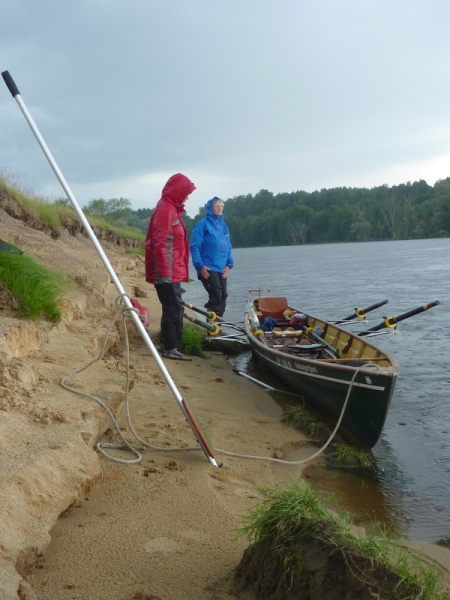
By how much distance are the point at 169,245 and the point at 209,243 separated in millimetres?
2833

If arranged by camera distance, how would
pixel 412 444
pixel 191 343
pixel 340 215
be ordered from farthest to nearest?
pixel 340 215 → pixel 191 343 → pixel 412 444

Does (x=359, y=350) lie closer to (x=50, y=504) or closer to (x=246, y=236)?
(x=50, y=504)

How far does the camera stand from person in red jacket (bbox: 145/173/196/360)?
738 centimetres

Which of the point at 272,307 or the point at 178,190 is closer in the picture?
the point at 178,190

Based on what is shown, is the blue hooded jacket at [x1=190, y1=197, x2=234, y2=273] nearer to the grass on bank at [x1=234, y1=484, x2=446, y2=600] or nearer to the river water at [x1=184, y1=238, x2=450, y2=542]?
the river water at [x1=184, y1=238, x2=450, y2=542]

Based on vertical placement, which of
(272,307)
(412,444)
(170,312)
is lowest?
(412,444)

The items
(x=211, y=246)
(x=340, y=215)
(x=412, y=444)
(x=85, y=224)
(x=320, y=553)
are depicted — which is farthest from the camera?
(x=340, y=215)

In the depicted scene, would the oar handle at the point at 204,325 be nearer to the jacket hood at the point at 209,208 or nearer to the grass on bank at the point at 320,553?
→ the jacket hood at the point at 209,208

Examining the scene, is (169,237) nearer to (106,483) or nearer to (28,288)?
(28,288)

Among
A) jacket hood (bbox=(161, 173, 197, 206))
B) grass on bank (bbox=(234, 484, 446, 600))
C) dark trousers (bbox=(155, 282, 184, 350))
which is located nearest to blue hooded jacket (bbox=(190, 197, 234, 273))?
dark trousers (bbox=(155, 282, 184, 350))

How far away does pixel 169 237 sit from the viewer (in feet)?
24.3

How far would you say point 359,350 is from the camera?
24.9 ft

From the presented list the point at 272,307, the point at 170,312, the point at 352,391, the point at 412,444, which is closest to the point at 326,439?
the point at 352,391

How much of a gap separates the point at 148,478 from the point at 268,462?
1370mm
